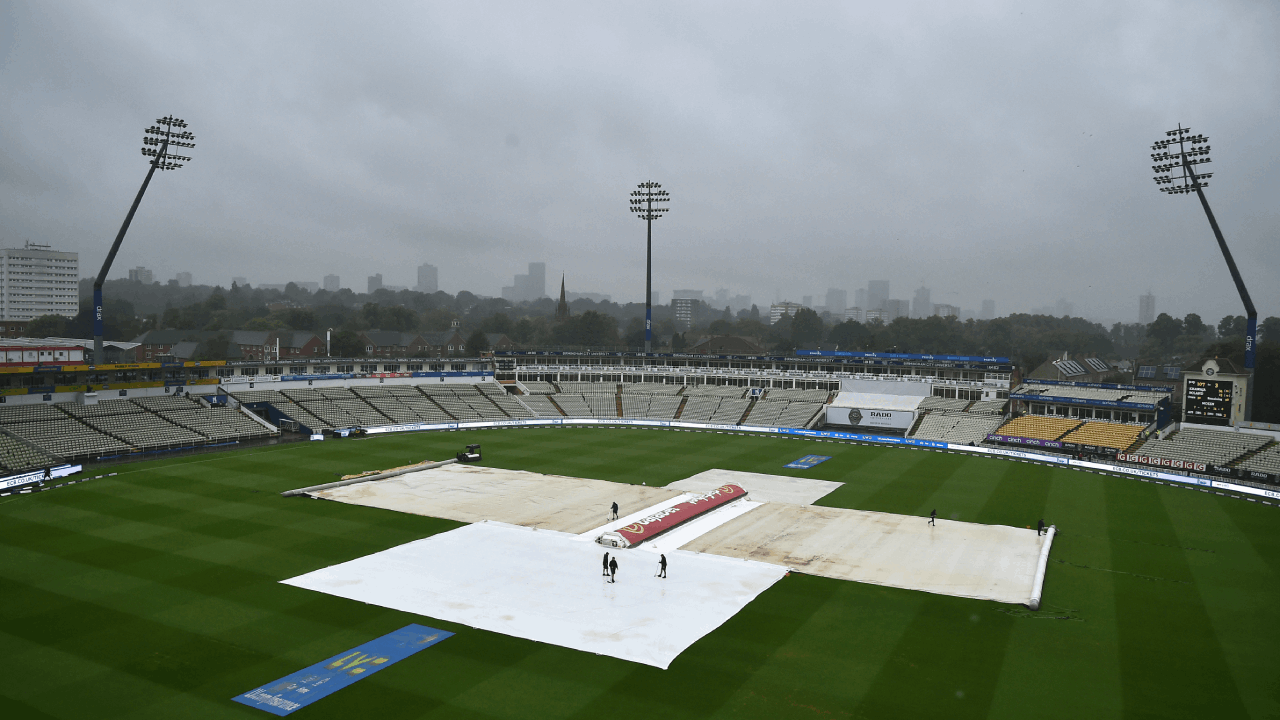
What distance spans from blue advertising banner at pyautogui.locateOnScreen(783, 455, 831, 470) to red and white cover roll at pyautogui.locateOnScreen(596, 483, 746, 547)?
1052 cm

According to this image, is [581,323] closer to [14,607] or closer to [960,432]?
[960,432]

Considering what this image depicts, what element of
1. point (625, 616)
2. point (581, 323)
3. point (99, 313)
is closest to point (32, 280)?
point (581, 323)

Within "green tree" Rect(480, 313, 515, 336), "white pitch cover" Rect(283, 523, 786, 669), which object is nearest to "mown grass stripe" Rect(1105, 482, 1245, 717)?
"white pitch cover" Rect(283, 523, 786, 669)

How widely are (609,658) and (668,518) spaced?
1219 centimetres

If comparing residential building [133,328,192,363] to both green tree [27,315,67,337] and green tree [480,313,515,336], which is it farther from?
green tree [480,313,515,336]

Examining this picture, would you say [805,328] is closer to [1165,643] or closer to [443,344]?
[443,344]

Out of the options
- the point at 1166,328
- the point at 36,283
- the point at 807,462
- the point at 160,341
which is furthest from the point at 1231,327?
the point at 36,283

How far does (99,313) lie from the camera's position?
50094mm

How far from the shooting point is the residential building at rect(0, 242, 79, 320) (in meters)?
148

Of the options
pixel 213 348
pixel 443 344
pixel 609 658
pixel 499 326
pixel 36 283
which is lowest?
pixel 609 658

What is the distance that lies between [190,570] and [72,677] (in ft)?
24.0

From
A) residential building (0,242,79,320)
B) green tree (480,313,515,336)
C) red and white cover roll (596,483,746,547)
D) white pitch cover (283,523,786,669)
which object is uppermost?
residential building (0,242,79,320)

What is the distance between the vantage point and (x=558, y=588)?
2259cm

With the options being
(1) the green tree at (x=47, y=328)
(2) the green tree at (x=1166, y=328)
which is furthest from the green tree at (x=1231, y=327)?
(1) the green tree at (x=47, y=328)
